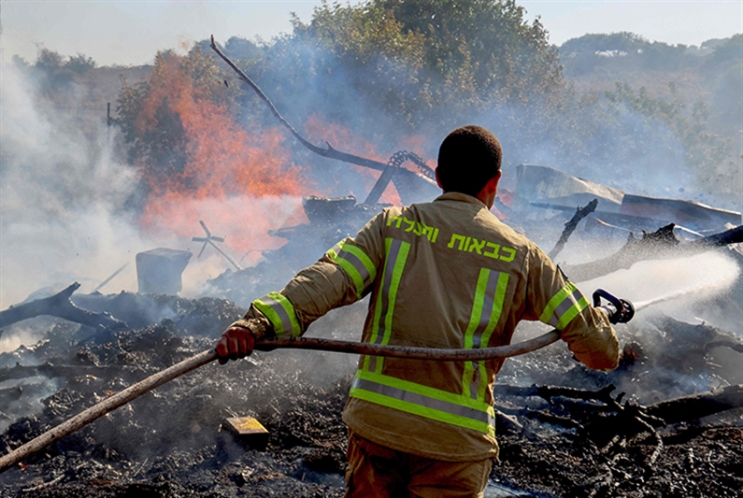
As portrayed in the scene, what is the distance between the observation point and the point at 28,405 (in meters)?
5.47

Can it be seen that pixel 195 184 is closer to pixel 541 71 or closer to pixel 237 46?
pixel 237 46

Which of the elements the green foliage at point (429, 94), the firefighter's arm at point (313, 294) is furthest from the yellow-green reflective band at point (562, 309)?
the green foliage at point (429, 94)

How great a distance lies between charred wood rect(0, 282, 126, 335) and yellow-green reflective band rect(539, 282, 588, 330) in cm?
697

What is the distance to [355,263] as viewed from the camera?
211 centimetres

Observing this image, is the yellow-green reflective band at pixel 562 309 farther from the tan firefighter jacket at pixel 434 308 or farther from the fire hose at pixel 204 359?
the fire hose at pixel 204 359

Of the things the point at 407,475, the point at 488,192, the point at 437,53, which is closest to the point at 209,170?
the point at 437,53

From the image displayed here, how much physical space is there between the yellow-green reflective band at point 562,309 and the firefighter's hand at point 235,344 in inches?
44.8

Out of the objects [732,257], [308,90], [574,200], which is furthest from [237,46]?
[732,257]

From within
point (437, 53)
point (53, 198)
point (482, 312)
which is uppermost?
point (437, 53)

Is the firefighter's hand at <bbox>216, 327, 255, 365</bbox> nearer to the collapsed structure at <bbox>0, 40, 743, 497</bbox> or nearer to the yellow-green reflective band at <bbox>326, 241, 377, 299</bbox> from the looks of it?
the yellow-green reflective band at <bbox>326, 241, 377, 299</bbox>

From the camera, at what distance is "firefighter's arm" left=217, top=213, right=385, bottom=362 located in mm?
1933

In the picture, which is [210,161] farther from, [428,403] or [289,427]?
[428,403]

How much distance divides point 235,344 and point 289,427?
3.11m

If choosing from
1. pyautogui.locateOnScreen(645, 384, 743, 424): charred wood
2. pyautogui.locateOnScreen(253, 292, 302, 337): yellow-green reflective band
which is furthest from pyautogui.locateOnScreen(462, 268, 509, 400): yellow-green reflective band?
pyautogui.locateOnScreen(645, 384, 743, 424): charred wood
